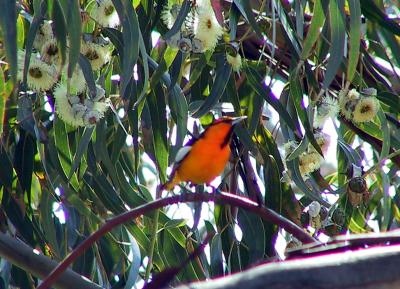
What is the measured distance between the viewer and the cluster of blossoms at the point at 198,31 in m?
2.00

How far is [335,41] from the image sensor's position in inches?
76.8

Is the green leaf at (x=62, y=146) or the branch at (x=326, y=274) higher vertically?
the branch at (x=326, y=274)

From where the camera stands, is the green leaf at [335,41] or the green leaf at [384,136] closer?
the green leaf at [335,41]

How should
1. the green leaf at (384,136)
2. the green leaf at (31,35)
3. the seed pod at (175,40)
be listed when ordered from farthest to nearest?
the green leaf at (384,136), the seed pod at (175,40), the green leaf at (31,35)

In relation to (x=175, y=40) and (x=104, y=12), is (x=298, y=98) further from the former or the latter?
(x=104, y=12)

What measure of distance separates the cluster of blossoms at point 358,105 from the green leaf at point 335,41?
214 millimetres

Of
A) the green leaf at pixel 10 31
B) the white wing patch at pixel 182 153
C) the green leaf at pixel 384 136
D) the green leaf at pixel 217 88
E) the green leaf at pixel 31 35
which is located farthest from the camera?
the white wing patch at pixel 182 153

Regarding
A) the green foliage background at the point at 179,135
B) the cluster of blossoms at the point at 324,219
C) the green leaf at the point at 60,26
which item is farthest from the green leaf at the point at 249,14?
the cluster of blossoms at the point at 324,219

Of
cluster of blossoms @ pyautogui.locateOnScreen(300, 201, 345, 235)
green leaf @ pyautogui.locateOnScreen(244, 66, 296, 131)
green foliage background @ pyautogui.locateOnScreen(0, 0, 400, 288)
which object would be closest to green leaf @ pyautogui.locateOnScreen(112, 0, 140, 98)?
green foliage background @ pyautogui.locateOnScreen(0, 0, 400, 288)

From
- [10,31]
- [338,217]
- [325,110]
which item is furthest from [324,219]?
[10,31]

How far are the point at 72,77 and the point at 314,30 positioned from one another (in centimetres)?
52

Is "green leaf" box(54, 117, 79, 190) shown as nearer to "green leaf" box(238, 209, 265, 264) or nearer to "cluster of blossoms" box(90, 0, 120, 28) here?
"cluster of blossoms" box(90, 0, 120, 28)

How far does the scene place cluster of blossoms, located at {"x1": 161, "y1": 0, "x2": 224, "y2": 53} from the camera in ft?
6.57

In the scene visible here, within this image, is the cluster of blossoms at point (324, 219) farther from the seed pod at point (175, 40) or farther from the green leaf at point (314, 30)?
the seed pod at point (175, 40)
